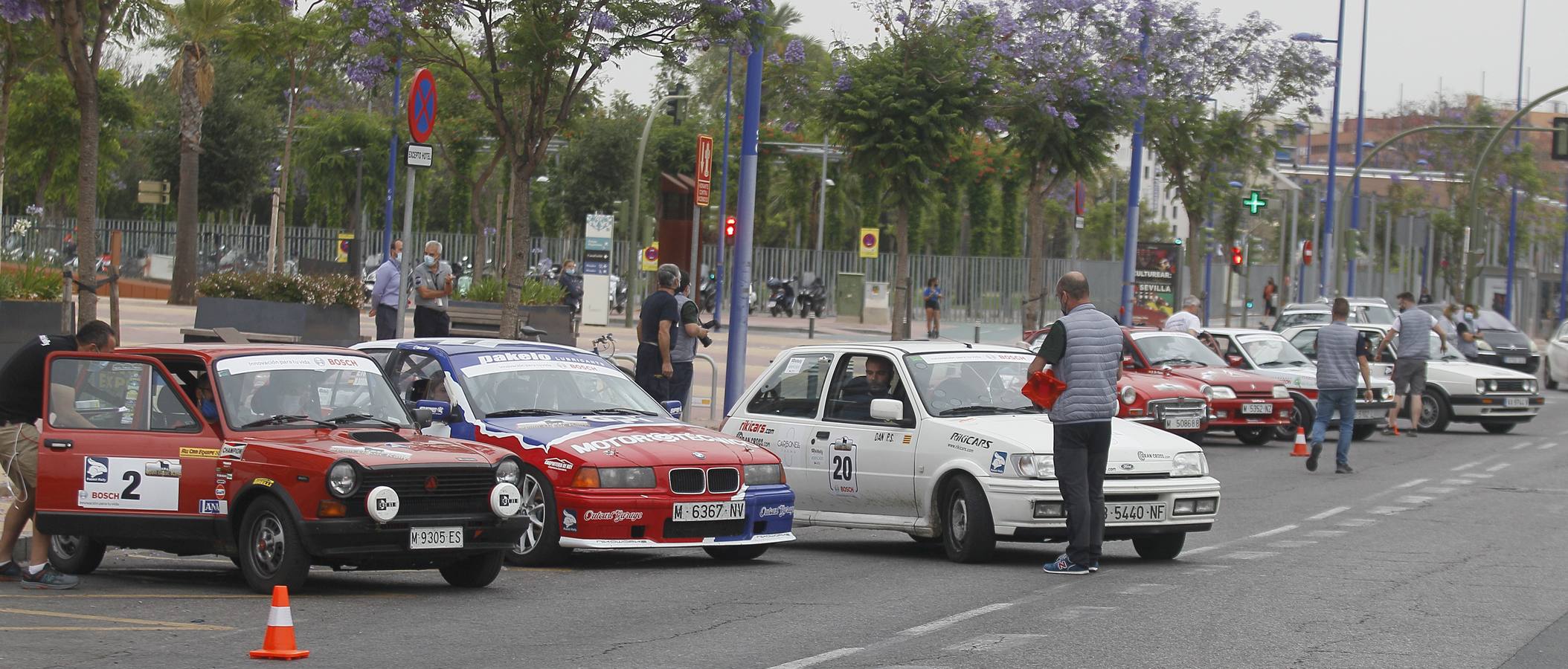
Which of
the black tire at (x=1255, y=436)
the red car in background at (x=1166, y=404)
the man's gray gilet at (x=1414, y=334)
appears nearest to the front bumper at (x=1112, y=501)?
the red car in background at (x=1166, y=404)

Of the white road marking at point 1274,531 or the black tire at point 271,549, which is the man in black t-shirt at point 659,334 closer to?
the white road marking at point 1274,531

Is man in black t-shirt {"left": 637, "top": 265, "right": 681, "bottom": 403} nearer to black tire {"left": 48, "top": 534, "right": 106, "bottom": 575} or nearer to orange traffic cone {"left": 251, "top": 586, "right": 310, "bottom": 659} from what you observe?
black tire {"left": 48, "top": 534, "right": 106, "bottom": 575}

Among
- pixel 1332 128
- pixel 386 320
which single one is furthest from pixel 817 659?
pixel 1332 128

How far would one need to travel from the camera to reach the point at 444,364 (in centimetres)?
1212

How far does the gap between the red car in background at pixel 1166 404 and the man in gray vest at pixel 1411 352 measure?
4130 mm

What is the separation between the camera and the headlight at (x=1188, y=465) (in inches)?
466

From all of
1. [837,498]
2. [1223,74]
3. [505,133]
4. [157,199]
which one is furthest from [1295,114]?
[837,498]

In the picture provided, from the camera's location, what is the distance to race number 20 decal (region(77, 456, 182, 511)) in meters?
10.1

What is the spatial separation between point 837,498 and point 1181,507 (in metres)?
2.31

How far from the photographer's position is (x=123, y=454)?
10.2 meters

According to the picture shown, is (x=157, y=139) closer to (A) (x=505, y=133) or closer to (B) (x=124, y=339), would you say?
(B) (x=124, y=339)

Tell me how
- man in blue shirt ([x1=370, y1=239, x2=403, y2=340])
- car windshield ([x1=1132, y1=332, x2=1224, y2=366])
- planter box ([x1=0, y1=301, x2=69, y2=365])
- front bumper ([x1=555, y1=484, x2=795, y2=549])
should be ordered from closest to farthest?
front bumper ([x1=555, y1=484, x2=795, y2=549]) < planter box ([x1=0, y1=301, x2=69, y2=365]) < man in blue shirt ([x1=370, y1=239, x2=403, y2=340]) < car windshield ([x1=1132, y1=332, x2=1224, y2=366])

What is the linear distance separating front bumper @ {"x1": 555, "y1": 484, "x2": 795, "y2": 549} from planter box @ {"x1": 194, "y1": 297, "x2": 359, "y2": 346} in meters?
15.3

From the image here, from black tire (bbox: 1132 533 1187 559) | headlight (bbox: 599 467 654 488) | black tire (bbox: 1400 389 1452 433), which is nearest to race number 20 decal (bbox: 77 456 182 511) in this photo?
headlight (bbox: 599 467 654 488)
